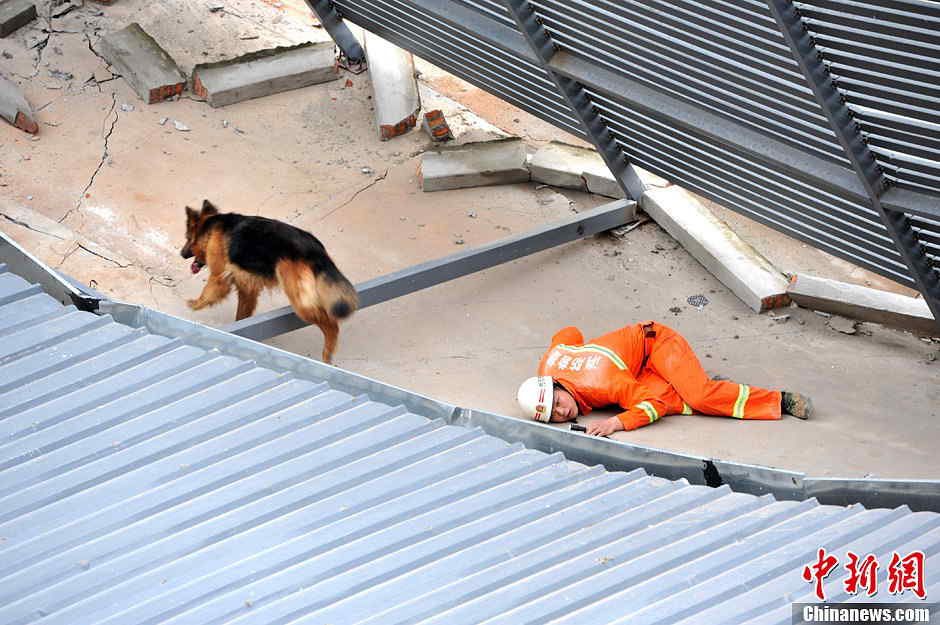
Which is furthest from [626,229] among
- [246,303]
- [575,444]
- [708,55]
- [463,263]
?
[575,444]

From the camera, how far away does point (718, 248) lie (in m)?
8.86

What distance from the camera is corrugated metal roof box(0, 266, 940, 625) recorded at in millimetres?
3646

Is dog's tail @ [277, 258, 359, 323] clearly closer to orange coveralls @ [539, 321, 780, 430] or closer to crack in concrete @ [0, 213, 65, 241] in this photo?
orange coveralls @ [539, 321, 780, 430]

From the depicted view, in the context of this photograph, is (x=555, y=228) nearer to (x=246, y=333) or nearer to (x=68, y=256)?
(x=246, y=333)

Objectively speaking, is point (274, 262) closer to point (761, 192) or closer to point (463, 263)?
point (463, 263)

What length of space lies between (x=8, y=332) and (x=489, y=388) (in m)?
3.60

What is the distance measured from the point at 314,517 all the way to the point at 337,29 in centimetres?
776

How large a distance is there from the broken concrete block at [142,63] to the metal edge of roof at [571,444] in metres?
5.81

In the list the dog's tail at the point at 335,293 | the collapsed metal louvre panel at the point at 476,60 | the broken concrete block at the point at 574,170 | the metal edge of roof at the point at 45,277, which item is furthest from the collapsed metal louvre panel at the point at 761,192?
the metal edge of roof at the point at 45,277

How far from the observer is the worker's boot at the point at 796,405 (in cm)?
727

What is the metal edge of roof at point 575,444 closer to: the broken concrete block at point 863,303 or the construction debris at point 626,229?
the broken concrete block at point 863,303

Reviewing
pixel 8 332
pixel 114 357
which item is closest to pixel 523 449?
pixel 114 357

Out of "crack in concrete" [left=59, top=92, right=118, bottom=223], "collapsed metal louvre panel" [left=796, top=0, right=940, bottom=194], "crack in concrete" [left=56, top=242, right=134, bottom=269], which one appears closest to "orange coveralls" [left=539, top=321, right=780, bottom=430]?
"collapsed metal louvre panel" [left=796, top=0, right=940, bottom=194]

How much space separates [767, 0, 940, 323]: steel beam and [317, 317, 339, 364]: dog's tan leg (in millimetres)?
3297
